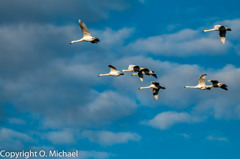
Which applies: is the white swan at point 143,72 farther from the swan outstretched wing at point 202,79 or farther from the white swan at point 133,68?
the swan outstretched wing at point 202,79

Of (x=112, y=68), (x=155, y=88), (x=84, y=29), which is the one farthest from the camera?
(x=155, y=88)

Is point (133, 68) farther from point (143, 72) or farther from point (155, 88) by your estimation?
point (155, 88)

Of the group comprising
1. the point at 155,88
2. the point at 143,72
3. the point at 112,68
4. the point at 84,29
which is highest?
the point at 84,29

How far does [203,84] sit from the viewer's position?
11925 centimetres

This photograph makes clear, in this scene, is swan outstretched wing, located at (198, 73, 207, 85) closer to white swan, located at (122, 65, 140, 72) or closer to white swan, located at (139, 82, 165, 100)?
white swan, located at (139, 82, 165, 100)

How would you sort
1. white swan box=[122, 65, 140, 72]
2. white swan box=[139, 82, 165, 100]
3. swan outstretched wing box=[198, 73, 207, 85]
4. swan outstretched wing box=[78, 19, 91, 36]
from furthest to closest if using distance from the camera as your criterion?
white swan box=[139, 82, 165, 100] < swan outstretched wing box=[198, 73, 207, 85] < white swan box=[122, 65, 140, 72] < swan outstretched wing box=[78, 19, 91, 36]

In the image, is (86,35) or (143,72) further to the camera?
(143,72)

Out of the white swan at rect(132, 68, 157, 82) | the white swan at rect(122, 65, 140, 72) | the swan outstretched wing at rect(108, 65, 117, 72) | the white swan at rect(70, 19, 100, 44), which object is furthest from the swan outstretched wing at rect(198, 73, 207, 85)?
the white swan at rect(70, 19, 100, 44)

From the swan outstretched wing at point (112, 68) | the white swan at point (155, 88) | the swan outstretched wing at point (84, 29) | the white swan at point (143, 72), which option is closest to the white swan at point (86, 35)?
the swan outstretched wing at point (84, 29)

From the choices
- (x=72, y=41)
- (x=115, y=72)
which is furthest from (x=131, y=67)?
(x=72, y=41)

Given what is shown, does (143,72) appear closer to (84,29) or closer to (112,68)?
(112,68)

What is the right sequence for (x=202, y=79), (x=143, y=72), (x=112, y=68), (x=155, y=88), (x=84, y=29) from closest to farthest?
(x=84, y=29) < (x=202, y=79) < (x=112, y=68) < (x=143, y=72) < (x=155, y=88)

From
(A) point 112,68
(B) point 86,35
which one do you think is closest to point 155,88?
(A) point 112,68

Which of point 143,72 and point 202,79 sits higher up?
point 143,72
